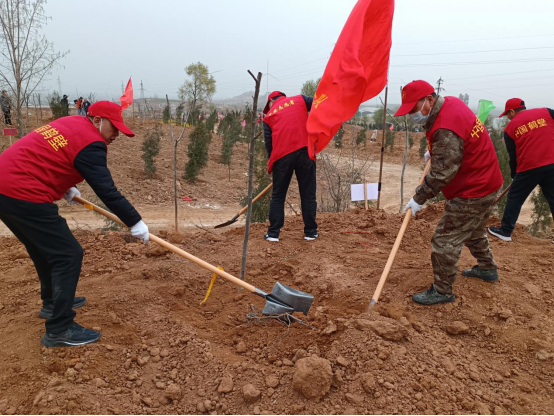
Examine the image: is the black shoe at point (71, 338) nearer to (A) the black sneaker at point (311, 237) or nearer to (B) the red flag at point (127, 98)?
(A) the black sneaker at point (311, 237)

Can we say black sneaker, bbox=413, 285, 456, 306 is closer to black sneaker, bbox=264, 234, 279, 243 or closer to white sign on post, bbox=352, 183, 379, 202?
black sneaker, bbox=264, 234, 279, 243

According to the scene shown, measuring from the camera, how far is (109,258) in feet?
13.3

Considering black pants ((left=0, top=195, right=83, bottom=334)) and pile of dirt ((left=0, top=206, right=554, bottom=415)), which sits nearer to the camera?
pile of dirt ((left=0, top=206, right=554, bottom=415))

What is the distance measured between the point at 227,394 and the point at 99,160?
1.71 meters

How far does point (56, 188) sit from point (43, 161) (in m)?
0.21

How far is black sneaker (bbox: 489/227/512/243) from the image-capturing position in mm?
5051

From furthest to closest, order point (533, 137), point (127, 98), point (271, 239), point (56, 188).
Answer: point (127, 98) → point (271, 239) → point (533, 137) → point (56, 188)

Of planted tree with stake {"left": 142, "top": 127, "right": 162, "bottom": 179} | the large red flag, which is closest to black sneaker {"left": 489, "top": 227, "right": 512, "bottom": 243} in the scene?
the large red flag

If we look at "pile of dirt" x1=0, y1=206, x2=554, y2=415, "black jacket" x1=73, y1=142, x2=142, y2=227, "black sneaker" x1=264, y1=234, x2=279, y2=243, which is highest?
"black jacket" x1=73, y1=142, x2=142, y2=227

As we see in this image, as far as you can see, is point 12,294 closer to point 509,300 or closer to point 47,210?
point 47,210

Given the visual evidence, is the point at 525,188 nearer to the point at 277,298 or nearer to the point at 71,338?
the point at 277,298

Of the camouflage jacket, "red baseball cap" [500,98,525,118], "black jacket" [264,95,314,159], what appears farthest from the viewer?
"red baseball cap" [500,98,525,118]

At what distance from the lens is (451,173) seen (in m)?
2.85

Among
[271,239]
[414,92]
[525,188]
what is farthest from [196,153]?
[414,92]
